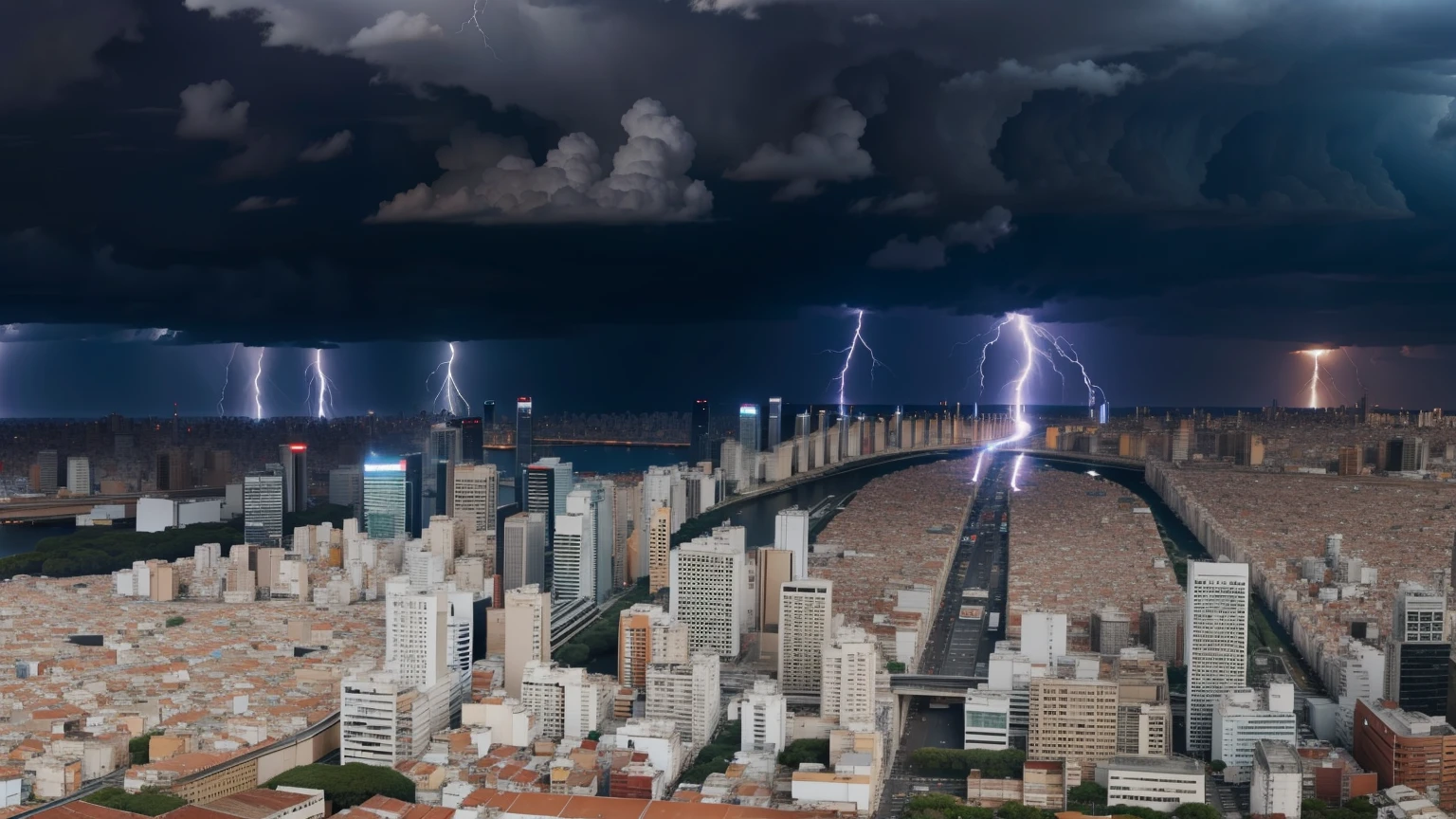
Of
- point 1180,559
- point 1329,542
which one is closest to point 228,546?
point 1180,559

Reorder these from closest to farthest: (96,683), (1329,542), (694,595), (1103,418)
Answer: (96,683)
(694,595)
(1329,542)
(1103,418)

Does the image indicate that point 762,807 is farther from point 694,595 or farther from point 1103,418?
point 1103,418

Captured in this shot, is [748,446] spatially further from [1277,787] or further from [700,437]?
[1277,787]

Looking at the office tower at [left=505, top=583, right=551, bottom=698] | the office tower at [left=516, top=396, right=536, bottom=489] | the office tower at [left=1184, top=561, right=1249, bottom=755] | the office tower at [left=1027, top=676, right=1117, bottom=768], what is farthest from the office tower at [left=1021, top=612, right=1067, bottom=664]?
the office tower at [left=516, top=396, right=536, bottom=489]

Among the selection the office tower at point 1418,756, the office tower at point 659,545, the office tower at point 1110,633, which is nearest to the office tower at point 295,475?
the office tower at point 659,545

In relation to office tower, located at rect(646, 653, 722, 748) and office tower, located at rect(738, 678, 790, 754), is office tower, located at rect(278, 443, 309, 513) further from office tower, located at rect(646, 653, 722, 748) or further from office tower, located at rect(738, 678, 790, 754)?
office tower, located at rect(738, 678, 790, 754)

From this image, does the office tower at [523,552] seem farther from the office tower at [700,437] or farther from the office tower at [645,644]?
the office tower at [700,437]
